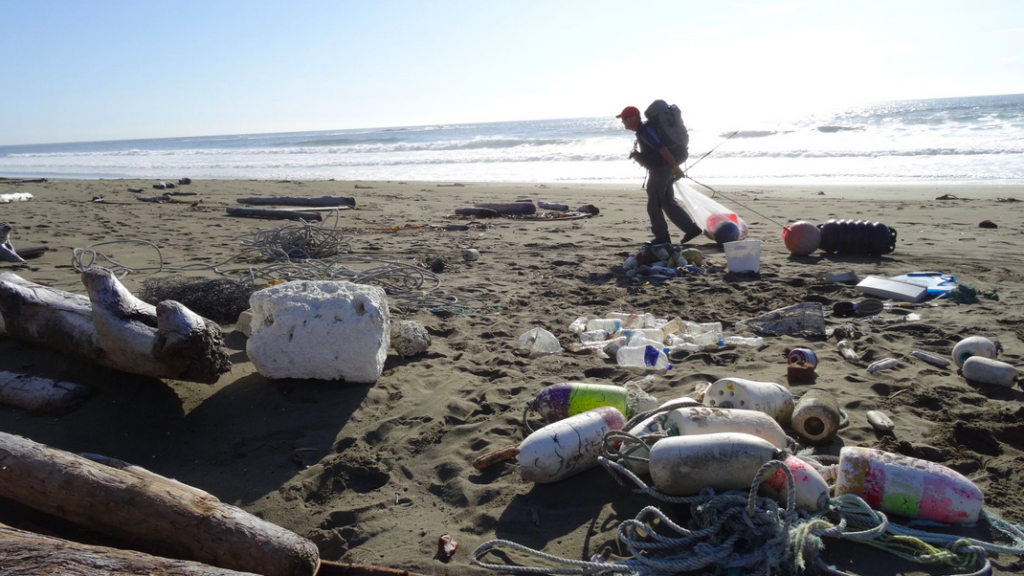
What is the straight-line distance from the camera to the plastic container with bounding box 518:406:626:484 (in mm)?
2816

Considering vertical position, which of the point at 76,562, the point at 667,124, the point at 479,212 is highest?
the point at 667,124

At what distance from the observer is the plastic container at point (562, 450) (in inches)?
111

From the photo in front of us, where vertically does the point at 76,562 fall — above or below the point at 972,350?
above

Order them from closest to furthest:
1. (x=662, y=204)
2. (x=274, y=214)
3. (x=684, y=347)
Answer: (x=684, y=347) < (x=662, y=204) < (x=274, y=214)

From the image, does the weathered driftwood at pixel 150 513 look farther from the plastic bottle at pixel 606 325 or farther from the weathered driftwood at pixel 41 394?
the plastic bottle at pixel 606 325

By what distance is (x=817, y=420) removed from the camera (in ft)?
10.1

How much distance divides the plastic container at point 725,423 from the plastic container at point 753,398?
0.23 metres

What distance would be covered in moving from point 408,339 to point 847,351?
9.28 ft

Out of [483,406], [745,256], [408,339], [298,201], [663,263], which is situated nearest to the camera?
[483,406]

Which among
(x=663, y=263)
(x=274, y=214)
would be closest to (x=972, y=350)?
(x=663, y=263)

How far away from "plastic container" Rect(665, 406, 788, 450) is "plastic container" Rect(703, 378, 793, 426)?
0.75 ft

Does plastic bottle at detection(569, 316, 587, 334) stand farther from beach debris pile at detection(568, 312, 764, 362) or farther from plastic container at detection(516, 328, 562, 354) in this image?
plastic container at detection(516, 328, 562, 354)

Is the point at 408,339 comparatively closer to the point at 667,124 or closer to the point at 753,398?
the point at 753,398

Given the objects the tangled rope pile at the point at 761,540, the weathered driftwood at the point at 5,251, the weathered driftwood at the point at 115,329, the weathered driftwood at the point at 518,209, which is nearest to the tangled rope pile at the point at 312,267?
the weathered driftwood at the point at 5,251
